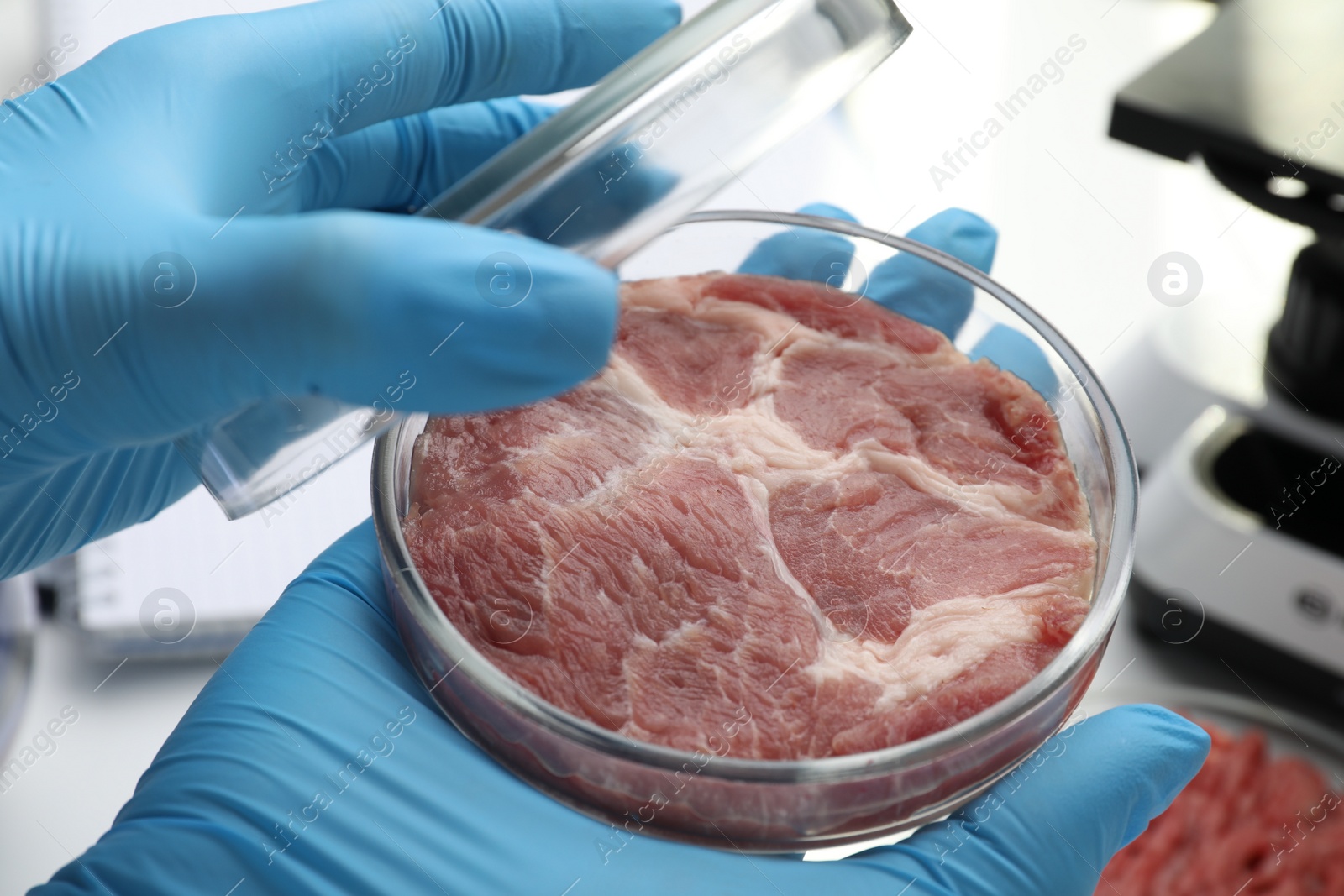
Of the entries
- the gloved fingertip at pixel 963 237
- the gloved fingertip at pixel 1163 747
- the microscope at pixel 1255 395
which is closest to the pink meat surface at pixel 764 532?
the gloved fingertip at pixel 1163 747

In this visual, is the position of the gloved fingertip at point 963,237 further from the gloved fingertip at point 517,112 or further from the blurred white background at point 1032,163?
the blurred white background at point 1032,163

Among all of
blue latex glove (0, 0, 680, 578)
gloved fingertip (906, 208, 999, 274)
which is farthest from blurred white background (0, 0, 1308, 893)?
blue latex glove (0, 0, 680, 578)

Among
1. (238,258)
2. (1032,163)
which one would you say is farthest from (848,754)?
(1032,163)

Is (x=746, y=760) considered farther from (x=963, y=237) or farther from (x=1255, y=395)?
(x=1255, y=395)

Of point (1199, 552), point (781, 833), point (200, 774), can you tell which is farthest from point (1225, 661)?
point (200, 774)

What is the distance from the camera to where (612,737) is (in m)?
1.09

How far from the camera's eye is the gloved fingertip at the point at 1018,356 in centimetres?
159

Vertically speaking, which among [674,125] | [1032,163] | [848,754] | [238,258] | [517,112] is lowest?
[1032,163]

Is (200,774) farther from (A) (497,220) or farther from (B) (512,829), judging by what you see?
(A) (497,220)

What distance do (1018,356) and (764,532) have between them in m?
0.53

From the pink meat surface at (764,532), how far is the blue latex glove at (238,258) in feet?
0.66

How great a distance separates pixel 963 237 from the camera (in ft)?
6.68

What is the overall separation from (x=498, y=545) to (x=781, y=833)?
462 millimetres

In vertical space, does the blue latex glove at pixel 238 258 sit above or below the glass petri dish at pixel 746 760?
above
